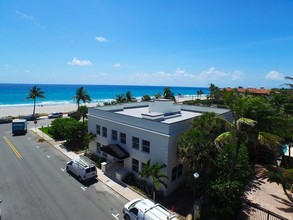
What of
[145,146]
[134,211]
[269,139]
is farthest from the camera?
[145,146]

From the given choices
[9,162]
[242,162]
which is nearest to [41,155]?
[9,162]

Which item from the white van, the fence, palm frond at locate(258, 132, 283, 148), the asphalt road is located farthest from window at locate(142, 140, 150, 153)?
palm frond at locate(258, 132, 283, 148)

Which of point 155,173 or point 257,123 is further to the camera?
point 155,173

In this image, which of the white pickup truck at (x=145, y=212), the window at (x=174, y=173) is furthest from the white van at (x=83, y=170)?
the window at (x=174, y=173)

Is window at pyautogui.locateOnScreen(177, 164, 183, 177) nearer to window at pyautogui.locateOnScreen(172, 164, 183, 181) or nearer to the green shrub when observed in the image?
window at pyautogui.locateOnScreen(172, 164, 183, 181)

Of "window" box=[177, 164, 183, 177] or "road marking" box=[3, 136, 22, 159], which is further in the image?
"road marking" box=[3, 136, 22, 159]

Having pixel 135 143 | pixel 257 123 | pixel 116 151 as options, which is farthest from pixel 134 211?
pixel 257 123

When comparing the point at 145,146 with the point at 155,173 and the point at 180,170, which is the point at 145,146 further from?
the point at 180,170

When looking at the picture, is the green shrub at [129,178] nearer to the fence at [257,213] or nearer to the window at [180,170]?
the window at [180,170]
